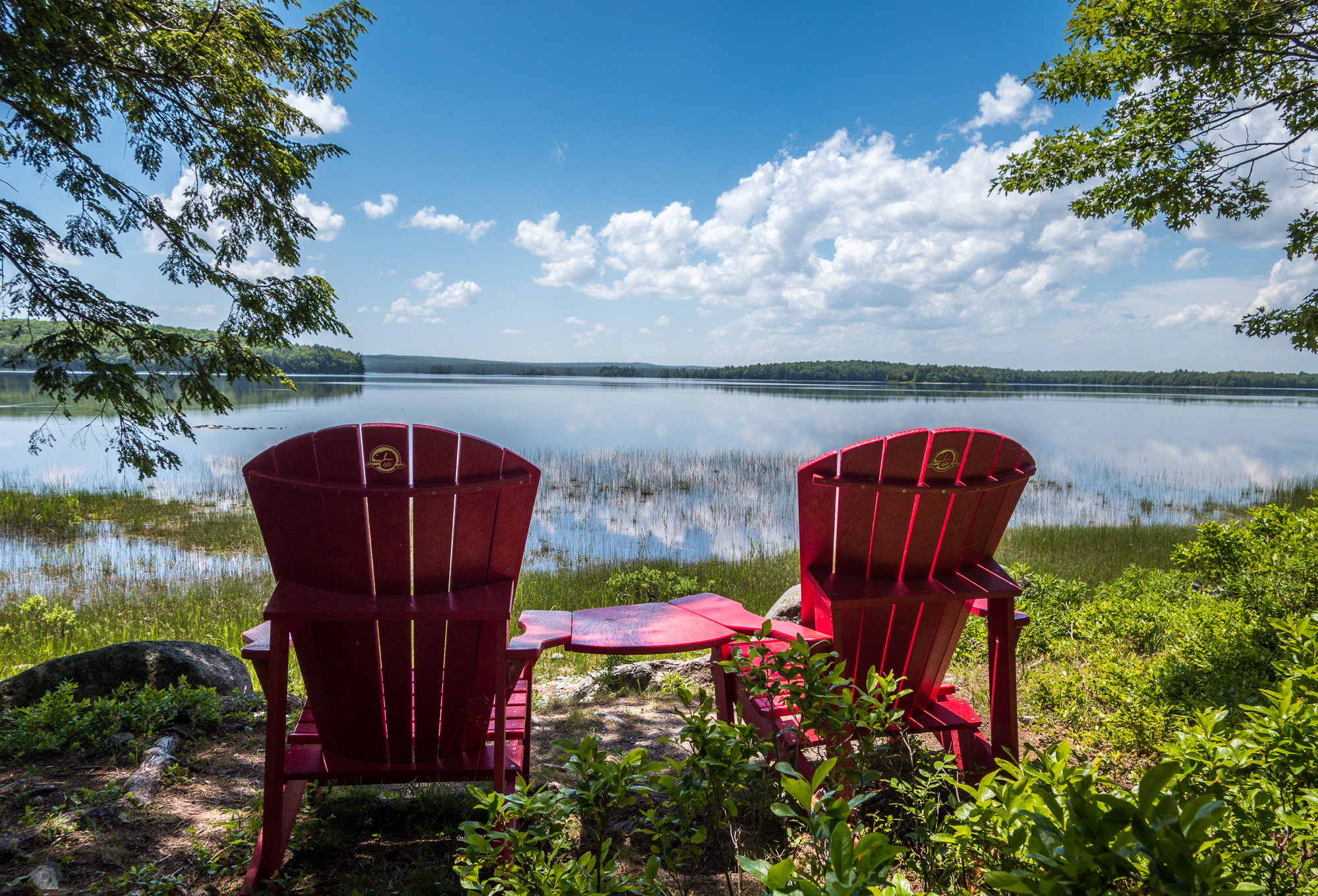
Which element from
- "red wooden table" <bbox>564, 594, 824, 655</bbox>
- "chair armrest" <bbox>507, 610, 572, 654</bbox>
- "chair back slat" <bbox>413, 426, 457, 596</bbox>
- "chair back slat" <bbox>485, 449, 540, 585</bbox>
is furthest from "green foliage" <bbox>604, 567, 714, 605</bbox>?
"chair back slat" <bbox>413, 426, 457, 596</bbox>

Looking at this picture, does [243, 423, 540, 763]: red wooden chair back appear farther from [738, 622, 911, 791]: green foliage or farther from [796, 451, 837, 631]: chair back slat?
[796, 451, 837, 631]: chair back slat

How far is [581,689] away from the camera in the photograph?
3.74m

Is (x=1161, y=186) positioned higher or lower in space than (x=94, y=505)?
higher

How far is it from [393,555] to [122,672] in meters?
2.43

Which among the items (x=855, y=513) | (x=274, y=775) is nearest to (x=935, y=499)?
(x=855, y=513)

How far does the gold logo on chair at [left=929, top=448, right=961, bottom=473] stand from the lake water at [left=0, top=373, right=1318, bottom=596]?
3910 mm

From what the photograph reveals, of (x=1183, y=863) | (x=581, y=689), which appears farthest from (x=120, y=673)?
(x=1183, y=863)

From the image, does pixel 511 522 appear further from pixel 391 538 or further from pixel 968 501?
pixel 968 501

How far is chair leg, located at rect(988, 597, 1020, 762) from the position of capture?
7.73 feet

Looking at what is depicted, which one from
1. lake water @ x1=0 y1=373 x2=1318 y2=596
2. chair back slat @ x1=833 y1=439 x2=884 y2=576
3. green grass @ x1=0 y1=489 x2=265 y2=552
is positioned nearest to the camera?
chair back slat @ x1=833 y1=439 x2=884 y2=576

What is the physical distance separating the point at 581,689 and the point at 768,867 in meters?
3.10

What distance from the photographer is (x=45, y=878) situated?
1.73 metres

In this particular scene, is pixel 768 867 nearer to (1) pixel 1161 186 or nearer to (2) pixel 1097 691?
(2) pixel 1097 691

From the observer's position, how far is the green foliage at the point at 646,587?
6.21 metres
